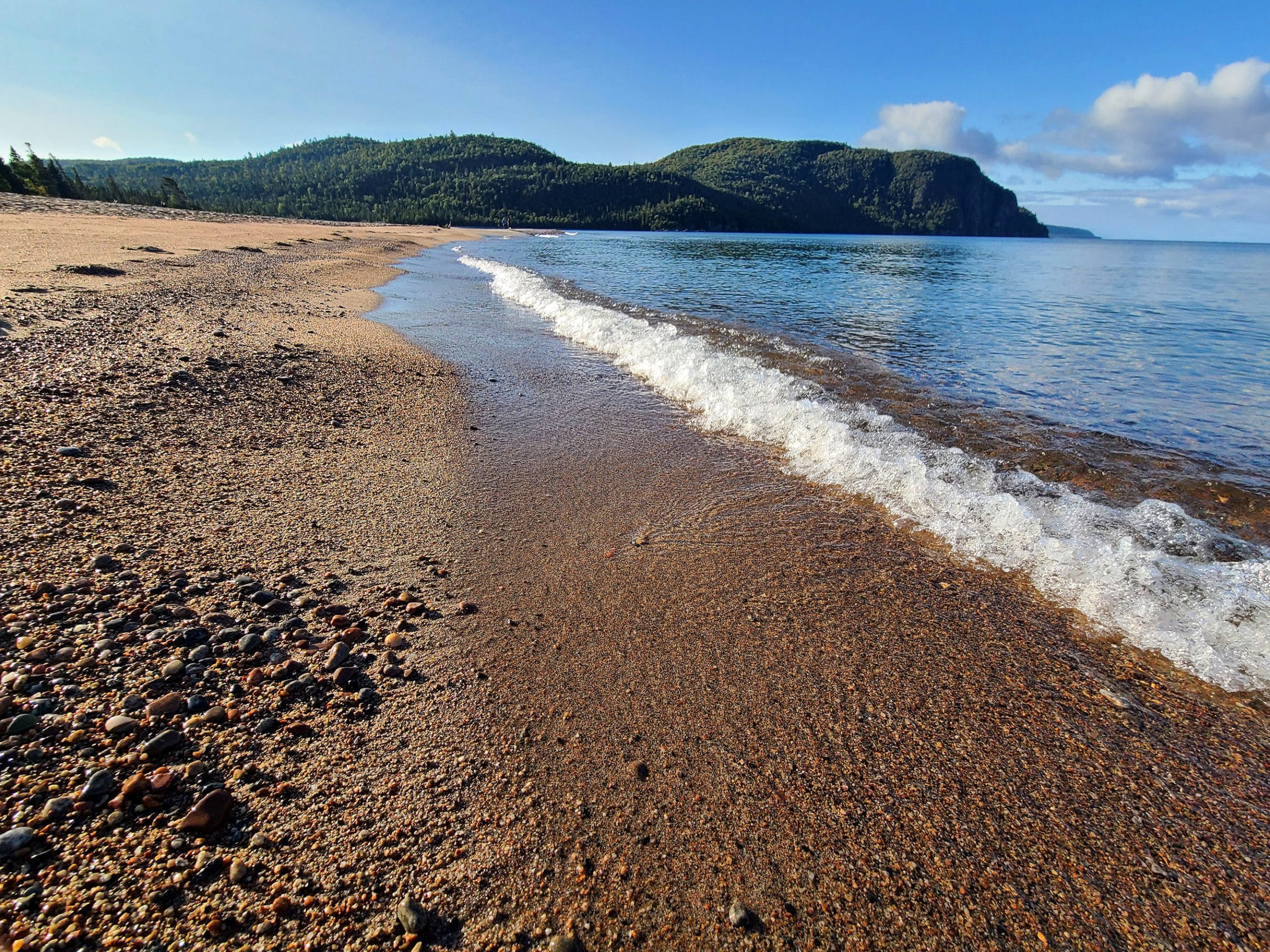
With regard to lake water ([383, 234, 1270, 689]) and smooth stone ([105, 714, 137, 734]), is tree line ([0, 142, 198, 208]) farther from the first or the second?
smooth stone ([105, 714, 137, 734])

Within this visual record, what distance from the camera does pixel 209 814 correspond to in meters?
2.34

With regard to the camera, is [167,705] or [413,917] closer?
[413,917]

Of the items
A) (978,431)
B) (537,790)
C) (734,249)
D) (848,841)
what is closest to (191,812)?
(537,790)

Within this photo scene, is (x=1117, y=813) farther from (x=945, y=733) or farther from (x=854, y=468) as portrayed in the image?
(x=854, y=468)

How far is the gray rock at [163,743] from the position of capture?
8.48 ft

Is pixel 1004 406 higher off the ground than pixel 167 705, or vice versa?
pixel 167 705

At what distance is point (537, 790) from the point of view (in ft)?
8.80

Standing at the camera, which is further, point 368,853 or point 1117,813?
point 1117,813

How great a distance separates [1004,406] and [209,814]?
1191cm

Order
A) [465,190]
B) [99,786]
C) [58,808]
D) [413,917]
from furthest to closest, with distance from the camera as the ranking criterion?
[465,190] → [99,786] → [58,808] → [413,917]

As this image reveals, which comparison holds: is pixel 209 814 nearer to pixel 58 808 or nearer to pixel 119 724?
pixel 58 808

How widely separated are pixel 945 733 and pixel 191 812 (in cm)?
376

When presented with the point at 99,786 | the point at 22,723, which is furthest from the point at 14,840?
the point at 22,723

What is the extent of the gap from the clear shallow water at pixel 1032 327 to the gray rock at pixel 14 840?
1179 cm
